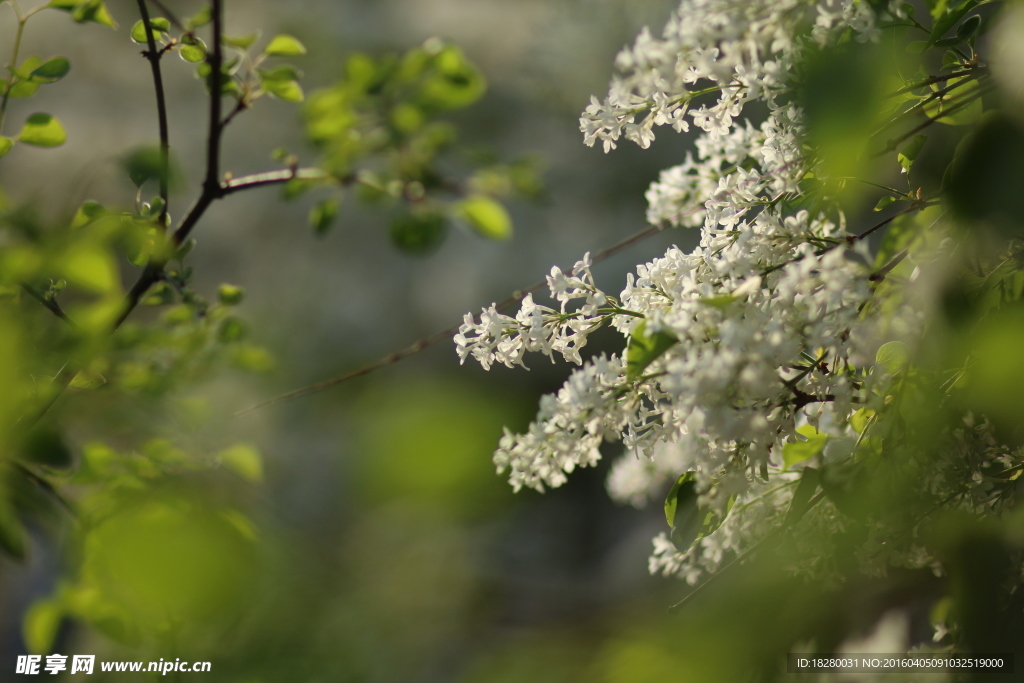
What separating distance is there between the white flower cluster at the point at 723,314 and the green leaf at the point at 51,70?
1.29ft

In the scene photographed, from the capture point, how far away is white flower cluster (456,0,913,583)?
0.35m

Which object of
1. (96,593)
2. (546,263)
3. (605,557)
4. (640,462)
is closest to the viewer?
(96,593)

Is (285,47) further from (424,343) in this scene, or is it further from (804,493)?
(804,493)

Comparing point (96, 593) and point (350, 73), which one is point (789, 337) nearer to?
point (350, 73)

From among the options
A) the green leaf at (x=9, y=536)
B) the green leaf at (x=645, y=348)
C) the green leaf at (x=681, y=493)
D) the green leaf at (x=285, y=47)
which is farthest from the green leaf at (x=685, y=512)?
the green leaf at (x=285, y=47)

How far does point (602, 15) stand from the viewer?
Result: 2.53m

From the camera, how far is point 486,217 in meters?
0.59

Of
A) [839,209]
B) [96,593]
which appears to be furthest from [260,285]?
[839,209]

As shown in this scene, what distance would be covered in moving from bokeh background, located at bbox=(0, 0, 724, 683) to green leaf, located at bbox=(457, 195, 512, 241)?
0.12 metres

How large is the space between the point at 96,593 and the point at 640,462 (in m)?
Answer: 0.58

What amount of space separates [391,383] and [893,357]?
46 centimetres

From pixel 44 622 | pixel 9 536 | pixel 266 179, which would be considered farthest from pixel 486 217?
pixel 44 622

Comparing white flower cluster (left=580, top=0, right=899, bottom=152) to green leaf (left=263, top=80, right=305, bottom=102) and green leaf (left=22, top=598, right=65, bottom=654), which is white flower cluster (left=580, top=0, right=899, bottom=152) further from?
green leaf (left=22, top=598, right=65, bottom=654)

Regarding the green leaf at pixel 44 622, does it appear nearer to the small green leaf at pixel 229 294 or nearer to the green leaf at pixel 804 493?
the small green leaf at pixel 229 294
